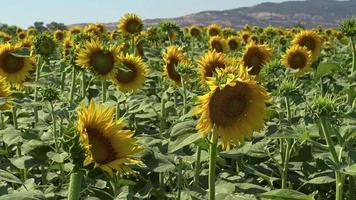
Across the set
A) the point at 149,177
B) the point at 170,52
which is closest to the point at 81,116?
the point at 149,177

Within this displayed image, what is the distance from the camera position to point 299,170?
429cm

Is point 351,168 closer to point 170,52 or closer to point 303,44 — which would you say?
point 170,52

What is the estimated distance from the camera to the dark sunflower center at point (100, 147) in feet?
7.13

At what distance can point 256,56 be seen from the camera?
554cm

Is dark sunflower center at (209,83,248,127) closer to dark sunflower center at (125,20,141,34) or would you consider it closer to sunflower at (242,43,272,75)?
sunflower at (242,43,272,75)

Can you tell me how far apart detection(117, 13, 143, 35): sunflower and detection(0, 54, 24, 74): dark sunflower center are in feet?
8.71

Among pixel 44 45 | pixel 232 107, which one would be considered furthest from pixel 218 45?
pixel 232 107

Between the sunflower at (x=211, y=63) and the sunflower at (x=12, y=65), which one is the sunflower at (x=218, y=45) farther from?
the sunflower at (x=211, y=63)

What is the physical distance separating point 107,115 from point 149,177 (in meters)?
1.67

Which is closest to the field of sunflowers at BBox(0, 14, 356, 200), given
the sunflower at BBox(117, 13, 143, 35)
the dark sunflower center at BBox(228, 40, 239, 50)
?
the sunflower at BBox(117, 13, 143, 35)

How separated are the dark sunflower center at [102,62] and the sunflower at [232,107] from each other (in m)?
2.11

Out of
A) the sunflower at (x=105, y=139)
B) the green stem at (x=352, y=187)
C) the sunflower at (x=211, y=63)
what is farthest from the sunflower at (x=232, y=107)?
the green stem at (x=352, y=187)

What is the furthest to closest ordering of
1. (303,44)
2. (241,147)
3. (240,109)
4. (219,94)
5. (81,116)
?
(303,44) < (241,147) < (240,109) < (219,94) < (81,116)

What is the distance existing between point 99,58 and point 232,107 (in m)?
2.19
